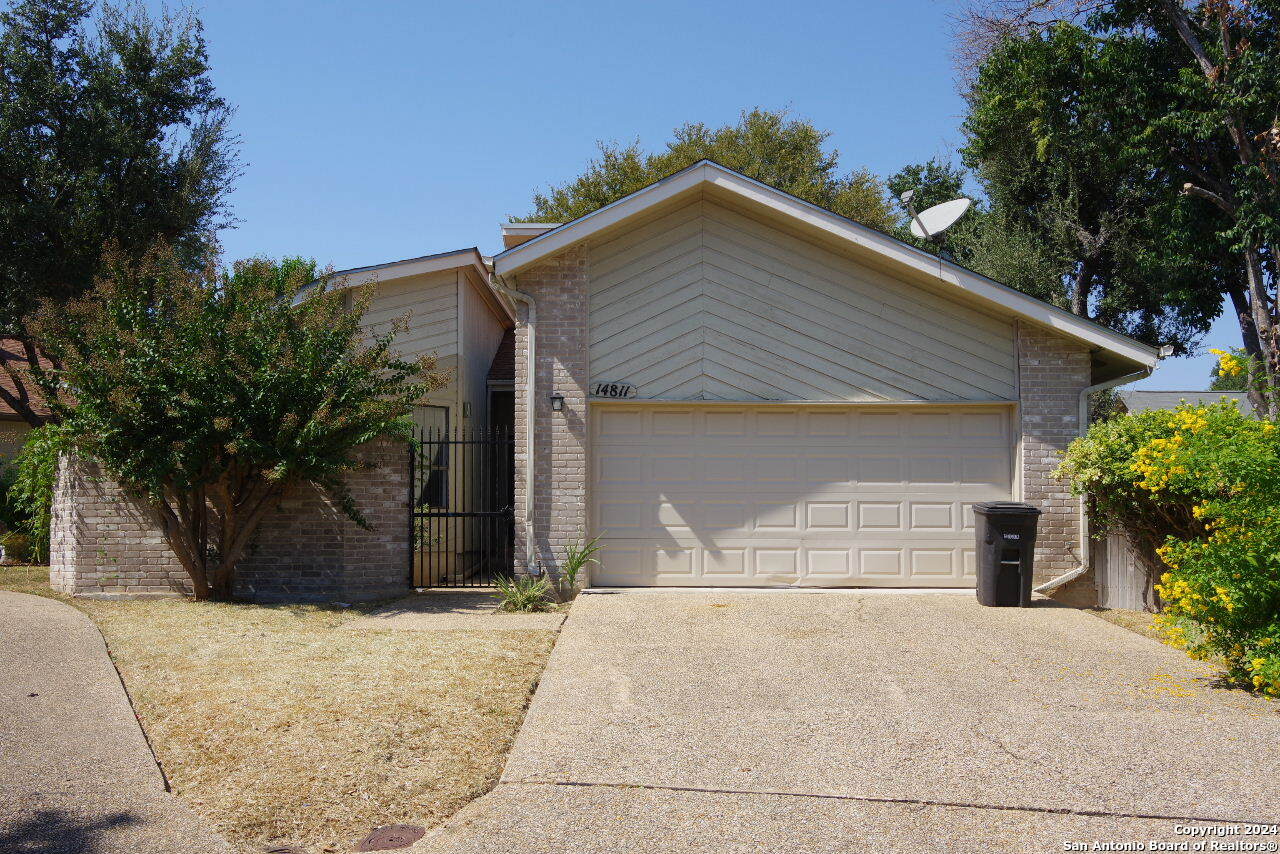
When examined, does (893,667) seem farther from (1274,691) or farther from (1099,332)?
(1099,332)

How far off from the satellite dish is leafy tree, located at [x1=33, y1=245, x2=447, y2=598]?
5.83 m

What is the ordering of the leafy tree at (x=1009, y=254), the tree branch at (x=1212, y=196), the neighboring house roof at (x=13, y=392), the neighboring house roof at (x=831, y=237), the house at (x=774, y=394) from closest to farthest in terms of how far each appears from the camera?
the neighboring house roof at (x=831, y=237) < the house at (x=774, y=394) < the neighboring house roof at (x=13, y=392) < the tree branch at (x=1212, y=196) < the leafy tree at (x=1009, y=254)

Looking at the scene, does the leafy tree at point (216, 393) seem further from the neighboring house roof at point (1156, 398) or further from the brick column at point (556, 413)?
the neighboring house roof at point (1156, 398)

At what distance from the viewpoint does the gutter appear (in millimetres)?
10328

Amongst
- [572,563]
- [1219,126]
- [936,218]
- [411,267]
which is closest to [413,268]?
[411,267]

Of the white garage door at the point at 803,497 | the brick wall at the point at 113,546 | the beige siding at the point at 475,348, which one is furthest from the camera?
the beige siding at the point at 475,348

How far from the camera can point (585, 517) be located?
34.2 feet

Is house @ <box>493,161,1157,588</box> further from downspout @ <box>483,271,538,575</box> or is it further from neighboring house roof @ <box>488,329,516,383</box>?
neighboring house roof @ <box>488,329,516,383</box>

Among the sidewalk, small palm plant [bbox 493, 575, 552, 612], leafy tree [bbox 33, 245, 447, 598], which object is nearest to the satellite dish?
leafy tree [bbox 33, 245, 447, 598]

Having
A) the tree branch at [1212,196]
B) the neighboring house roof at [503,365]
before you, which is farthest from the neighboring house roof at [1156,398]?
the neighboring house roof at [503,365]

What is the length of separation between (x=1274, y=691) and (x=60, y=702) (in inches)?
313

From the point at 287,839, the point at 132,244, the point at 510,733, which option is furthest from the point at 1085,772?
the point at 132,244

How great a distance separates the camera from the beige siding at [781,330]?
1059cm

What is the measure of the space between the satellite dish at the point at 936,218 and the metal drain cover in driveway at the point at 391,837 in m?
8.87
